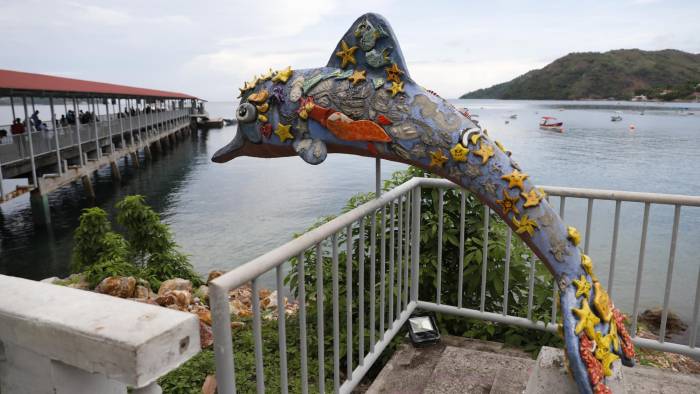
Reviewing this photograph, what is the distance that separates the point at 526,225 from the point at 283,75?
140 centimetres

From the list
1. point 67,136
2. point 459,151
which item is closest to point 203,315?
point 459,151

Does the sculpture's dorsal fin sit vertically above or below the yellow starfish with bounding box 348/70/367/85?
above

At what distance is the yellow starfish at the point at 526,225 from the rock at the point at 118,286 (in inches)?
237

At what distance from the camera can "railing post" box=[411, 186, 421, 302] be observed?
3.65m

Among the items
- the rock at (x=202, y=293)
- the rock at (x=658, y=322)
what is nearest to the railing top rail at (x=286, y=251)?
the rock at (x=202, y=293)

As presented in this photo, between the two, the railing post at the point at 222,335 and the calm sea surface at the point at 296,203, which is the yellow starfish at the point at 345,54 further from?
the calm sea surface at the point at 296,203

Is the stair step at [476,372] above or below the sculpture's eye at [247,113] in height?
below

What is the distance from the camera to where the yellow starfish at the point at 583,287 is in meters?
2.45

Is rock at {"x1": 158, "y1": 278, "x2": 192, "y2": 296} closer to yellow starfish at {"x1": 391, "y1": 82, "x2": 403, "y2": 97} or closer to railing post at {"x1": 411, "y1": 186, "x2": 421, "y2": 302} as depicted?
railing post at {"x1": 411, "y1": 186, "x2": 421, "y2": 302}

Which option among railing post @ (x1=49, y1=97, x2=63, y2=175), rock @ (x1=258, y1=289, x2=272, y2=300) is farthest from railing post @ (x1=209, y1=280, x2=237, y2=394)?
railing post @ (x1=49, y1=97, x2=63, y2=175)

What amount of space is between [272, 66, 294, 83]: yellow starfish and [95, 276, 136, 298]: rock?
5448 millimetres

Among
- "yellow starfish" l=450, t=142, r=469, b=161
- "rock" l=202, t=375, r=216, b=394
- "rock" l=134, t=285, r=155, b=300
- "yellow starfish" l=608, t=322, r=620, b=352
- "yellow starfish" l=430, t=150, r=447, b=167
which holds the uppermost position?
"yellow starfish" l=450, t=142, r=469, b=161

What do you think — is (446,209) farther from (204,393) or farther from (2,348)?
(2,348)

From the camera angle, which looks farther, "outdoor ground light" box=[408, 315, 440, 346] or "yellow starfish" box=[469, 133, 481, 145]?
"outdoor ground light" box=[408, 315, 440, 346]
